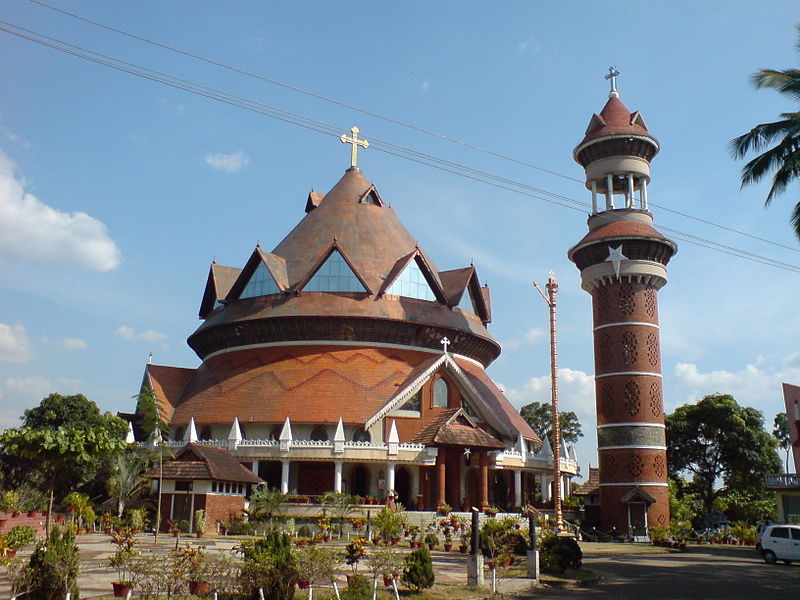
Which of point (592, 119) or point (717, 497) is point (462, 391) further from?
point (717, 497)

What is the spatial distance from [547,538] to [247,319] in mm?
26845

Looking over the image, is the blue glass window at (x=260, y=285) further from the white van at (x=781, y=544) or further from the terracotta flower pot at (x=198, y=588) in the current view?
the terracotta flower pot at (x=198, y=588)

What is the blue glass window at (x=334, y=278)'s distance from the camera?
156 feet

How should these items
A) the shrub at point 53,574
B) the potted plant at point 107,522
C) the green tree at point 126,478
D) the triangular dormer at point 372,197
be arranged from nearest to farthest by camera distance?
the shrub at point 53,574
the potted plant at point 107,522
the green tree at point 126,478
the triangular dormer at point 372,197

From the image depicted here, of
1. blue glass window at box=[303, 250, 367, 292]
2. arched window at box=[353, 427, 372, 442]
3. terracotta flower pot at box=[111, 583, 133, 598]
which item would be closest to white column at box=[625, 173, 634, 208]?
blue glass window at box=[303, 250, 367, 292]

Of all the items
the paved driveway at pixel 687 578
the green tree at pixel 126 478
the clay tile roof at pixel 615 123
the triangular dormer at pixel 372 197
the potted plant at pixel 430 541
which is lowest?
the paved driveway at pixel 687 578

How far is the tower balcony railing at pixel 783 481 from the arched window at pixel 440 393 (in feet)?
61.5

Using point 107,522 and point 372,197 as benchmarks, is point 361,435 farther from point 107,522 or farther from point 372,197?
point 372,197

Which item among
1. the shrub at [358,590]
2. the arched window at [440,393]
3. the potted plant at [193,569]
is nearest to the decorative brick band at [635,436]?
the arched window at [440,393]

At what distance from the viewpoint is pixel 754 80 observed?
26.8 metres

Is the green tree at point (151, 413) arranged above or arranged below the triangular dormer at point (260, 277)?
below

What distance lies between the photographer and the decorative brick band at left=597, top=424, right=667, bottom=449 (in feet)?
139

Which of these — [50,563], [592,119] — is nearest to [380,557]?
[50,563]

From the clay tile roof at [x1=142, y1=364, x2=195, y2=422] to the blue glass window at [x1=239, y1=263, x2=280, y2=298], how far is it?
20.7 feet
